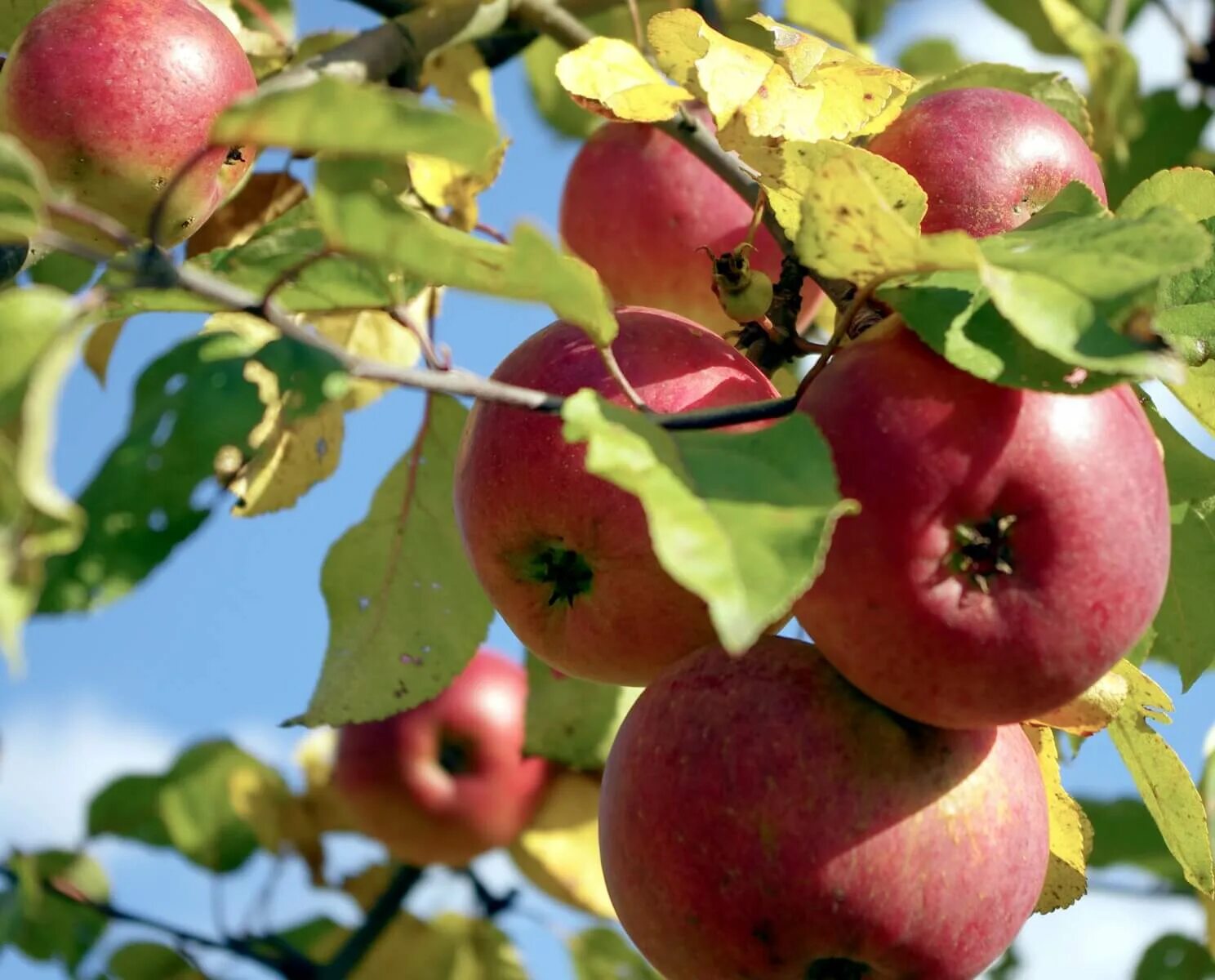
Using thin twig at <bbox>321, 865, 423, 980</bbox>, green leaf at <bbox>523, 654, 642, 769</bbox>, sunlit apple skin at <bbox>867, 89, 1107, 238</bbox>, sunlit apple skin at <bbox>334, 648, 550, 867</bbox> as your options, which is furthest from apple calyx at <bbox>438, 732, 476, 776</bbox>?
sunlit apple skin at <bbox>867, 89, 1107, 238</bbox>

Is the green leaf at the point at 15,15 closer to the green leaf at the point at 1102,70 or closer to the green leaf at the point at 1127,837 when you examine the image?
the green leaf at the point at 1102,70

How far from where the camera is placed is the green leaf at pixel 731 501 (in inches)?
25.2

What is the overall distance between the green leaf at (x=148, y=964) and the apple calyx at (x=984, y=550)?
5.55 feet

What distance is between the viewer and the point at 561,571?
3.34 feet

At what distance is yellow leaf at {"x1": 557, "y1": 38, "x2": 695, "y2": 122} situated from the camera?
1048mm

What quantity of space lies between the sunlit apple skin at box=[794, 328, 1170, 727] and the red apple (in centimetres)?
15

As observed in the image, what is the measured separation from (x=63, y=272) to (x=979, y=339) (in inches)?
40.0

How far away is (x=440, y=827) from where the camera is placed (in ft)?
8.11

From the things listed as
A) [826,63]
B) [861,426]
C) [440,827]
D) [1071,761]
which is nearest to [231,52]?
[826,63]

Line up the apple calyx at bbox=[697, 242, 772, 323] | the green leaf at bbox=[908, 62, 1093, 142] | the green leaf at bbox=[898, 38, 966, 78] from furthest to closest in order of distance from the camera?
the green leaf at bbox=[898, 38, 966, 78] → the green leaf at bbox=[908, 62, 1093, 142] → the apple calyx at bbox=[697, 242, 772, 323]

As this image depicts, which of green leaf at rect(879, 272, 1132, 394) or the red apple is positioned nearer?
green leaf at rect(879, 272, 1132, 394)

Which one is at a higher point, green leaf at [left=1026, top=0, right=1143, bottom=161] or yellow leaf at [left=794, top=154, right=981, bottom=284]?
yellow leaf at [left=794, top=154, right=981, bottom=284]

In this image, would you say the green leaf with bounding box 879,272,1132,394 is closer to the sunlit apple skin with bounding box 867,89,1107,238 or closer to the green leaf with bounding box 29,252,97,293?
the sunlit apple skin with bounding box 867,89,1107,238

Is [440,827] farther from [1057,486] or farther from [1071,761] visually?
[1057,486]
